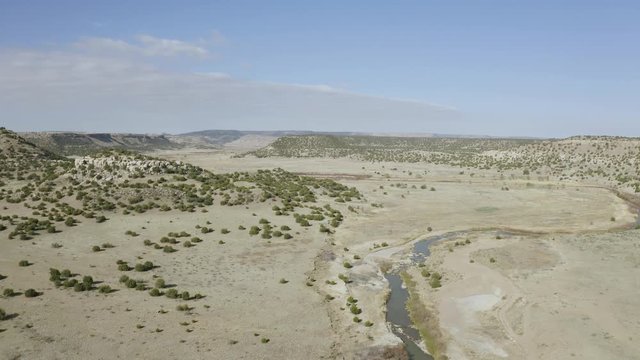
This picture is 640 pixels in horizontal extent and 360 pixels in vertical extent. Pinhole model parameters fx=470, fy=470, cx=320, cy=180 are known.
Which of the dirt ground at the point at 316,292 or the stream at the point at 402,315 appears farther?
the stream at the point at 402,315

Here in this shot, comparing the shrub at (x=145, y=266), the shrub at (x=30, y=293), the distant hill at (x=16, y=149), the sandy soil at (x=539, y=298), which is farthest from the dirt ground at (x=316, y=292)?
the distant hill at (x=16, y=149)

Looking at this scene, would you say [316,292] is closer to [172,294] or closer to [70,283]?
[172,294]

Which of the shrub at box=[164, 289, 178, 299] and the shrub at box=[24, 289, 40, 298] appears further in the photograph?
the shrub at box=[164, 289, 178, 299]

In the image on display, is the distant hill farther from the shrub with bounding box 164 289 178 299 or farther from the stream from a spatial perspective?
the stream

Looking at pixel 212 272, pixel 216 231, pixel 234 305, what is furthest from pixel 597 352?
pixel 216 231

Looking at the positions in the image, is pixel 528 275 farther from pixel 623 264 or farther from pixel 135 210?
pixel 135 210

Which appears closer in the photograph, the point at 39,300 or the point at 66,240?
the point at 39,300

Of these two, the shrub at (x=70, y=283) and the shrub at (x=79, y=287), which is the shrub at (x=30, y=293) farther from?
the shrub at (x=79, y=287)

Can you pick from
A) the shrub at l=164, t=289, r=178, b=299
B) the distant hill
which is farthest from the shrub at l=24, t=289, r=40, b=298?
the distant hill

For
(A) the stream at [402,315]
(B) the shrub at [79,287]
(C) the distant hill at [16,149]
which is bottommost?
A: (A) the stream at [402,315]
